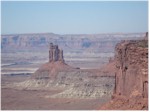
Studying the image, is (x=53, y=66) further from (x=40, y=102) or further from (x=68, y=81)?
(x=40, y=102)

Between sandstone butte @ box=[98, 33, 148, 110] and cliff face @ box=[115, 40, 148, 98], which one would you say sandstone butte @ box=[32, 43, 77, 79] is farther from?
sandstone butte @ box=[98, 33, 148, 110]

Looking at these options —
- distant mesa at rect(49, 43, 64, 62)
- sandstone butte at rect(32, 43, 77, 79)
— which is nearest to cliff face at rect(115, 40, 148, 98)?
sandstone butte at rect(32, 43, 77, 79)

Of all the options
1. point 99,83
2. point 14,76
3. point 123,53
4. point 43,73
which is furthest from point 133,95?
point 14,76

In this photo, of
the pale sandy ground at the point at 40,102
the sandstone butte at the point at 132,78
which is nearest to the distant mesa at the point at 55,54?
the pale sandy ground at the point at 40,102

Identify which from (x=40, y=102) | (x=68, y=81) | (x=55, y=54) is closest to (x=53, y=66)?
(x=55, y=54)

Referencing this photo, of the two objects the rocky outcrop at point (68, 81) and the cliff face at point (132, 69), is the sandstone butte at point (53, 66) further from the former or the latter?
the cliff face at point (132, 69)

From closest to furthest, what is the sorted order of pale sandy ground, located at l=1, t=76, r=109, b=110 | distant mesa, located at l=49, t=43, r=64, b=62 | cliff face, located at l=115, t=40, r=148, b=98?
cliff face, located at l=115, t=40, r=148, b=98, pale sandy ground, located at l=1, t=76, r=109, b=110, distant mesa, located at l=49, t=43, r=64, b=62

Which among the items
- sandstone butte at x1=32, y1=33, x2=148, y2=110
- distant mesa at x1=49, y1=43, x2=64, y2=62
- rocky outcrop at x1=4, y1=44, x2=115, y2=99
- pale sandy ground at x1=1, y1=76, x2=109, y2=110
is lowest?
pale sandy ground at x1=1, y1=76, x2=109, y2=110

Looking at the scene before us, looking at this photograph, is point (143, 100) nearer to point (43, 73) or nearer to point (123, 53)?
point (123, 53)

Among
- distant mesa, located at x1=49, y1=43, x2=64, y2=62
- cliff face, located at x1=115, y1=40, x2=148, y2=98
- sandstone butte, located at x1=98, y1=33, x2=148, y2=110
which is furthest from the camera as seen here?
distant mesa, located at x1=49, y1=43, x2=64, y2=62
